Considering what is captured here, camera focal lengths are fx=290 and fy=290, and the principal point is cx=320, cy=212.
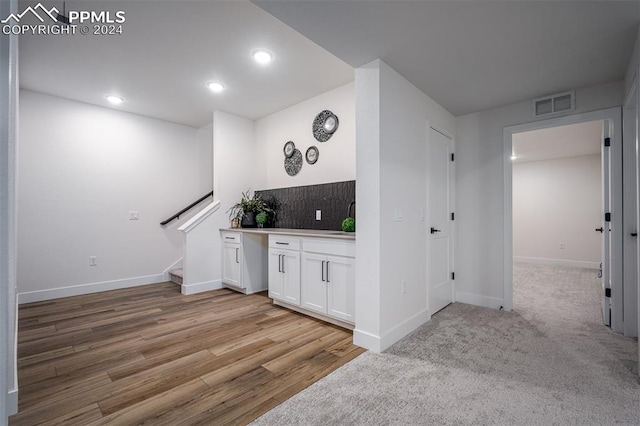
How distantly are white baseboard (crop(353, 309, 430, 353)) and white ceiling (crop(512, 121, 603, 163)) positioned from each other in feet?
11.4

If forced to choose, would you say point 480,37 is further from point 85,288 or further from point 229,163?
point 85,288

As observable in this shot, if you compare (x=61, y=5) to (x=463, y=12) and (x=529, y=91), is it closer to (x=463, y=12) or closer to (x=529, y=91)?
(x=463, y=12)

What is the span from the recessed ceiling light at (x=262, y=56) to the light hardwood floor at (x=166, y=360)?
265 centimetres

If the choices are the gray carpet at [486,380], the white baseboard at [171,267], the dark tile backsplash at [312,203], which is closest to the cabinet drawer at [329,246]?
the dark tile backsplash at [312,203]

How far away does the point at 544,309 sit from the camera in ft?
11.0

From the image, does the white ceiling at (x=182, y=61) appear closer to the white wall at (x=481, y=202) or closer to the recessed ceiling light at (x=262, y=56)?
the recessed ceiling light at (x=262, y=56)

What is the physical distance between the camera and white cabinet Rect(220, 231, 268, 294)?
400 centimetres

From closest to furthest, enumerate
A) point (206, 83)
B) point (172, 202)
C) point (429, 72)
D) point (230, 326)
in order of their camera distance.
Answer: point (429, 72) → point (230, 326) → point (206, 83) → point (172, 202)

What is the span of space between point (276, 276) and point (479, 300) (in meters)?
2.47

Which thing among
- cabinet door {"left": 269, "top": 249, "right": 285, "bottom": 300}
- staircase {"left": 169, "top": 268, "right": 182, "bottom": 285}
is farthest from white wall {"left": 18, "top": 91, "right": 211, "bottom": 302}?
cabinet door {"left": 269, "top": 249, "right": 285, "bottom": 300}

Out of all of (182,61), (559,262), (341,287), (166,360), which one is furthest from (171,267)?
(559,262)

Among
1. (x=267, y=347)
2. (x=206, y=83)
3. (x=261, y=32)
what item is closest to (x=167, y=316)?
(x=267, y=347)

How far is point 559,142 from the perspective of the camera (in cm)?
511

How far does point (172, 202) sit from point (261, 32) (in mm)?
3496
